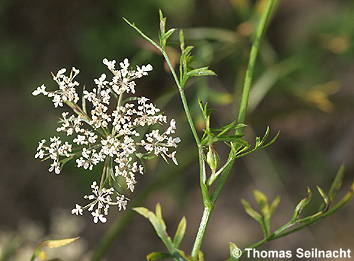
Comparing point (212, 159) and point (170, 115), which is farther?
point (170, 115)

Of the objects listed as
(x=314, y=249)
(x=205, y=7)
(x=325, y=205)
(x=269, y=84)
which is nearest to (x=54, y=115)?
(x=205, y=7)

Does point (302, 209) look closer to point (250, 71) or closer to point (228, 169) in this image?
point (228, 169)

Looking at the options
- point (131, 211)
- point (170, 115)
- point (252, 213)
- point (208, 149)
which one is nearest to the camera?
point (208, 149)

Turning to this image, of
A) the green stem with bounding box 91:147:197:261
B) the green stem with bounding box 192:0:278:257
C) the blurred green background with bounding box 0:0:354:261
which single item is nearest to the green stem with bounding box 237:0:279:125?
the green stem with bounding box 192:0:278:257

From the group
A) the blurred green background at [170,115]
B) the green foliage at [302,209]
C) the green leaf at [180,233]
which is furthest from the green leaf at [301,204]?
the blurred green background at [170,115]

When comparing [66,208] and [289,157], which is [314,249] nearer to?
[289,157]

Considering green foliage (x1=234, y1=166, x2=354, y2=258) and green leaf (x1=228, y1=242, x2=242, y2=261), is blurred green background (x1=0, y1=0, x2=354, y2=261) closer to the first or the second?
green foliage (x1=234, y1=166, x2=354, y2=258)

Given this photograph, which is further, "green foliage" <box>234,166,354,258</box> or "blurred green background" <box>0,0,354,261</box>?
"blurred green background" <box>0,0,354,261</box>

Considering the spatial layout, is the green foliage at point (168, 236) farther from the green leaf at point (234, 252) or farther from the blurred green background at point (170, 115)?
the blurred green background at point (170, 115)

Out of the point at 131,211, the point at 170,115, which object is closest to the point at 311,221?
the point at 131,211
